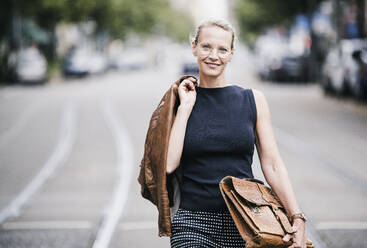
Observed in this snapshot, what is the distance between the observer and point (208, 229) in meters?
3.01

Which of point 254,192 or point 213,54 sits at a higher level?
point 213,54

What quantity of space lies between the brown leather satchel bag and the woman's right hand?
381 millimetres

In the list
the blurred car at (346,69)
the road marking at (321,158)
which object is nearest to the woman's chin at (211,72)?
the road marking at (321,158)

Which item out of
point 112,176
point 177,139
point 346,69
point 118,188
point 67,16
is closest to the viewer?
point 177,139

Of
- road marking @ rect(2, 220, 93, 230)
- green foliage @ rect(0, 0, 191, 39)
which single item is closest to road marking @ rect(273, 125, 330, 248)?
road marking @ rect(2, 220, 93, 230)

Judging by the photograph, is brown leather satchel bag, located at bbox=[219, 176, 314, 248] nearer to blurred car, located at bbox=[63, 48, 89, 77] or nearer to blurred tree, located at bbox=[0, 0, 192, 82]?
blurred tree, located at bbox=[0, 0, 192, 82]

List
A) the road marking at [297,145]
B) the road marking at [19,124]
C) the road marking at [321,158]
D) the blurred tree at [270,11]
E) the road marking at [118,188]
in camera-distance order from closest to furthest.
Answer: the road marking at [118,188]
the road marking at [321,158]
the road marking at [297,145]
the road marking at [19,124]
the blurred tree at [270,11]

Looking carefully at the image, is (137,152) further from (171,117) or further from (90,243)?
(171,117)

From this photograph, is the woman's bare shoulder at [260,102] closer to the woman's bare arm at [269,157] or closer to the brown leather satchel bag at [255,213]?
the woman's bare arm at [269,157]

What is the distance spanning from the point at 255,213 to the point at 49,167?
808 cm

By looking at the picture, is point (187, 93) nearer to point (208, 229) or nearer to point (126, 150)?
point (208, 229)

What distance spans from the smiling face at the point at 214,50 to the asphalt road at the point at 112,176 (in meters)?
3.11

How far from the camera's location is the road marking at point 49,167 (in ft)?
25.0

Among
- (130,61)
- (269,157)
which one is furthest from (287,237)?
(130,61)
